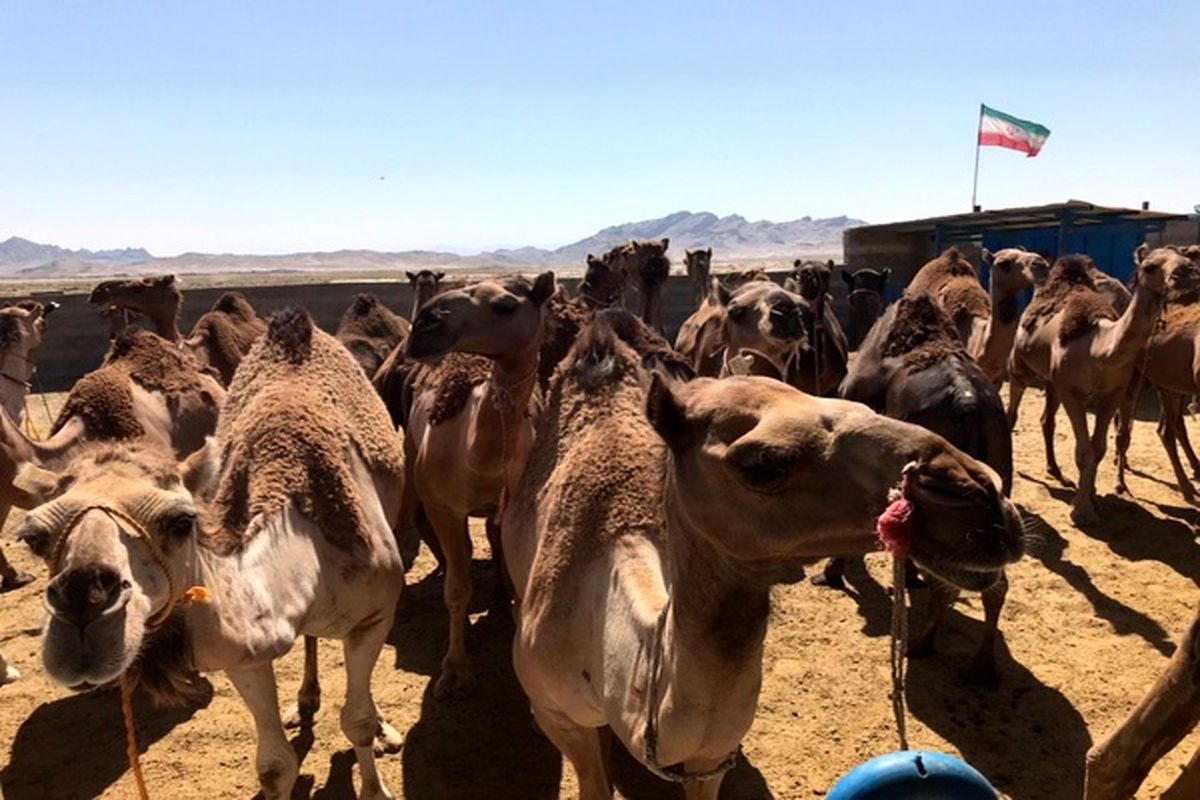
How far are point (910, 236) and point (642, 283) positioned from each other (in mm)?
12764

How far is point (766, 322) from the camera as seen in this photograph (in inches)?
236

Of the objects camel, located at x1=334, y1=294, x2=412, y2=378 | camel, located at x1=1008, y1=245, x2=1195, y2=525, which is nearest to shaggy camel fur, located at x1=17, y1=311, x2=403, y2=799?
camel, located at x1=334, y1=294, x2=412, y2=378

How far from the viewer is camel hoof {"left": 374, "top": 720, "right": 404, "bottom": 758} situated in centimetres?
435

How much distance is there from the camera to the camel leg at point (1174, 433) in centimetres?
784

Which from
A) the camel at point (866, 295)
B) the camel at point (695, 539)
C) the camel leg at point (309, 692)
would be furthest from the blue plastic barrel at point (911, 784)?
the camel at point (866, 295)

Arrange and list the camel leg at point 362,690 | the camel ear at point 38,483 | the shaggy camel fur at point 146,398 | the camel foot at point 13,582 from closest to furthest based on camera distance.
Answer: the camel ear at point 38,483 → the camel leg at point 362,690 → the shaggy camel fur at point 146,398 → the camel foot at point 13,582

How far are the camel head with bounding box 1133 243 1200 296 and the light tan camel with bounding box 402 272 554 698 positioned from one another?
19.1 ft

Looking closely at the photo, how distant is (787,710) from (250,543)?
10.2 ft

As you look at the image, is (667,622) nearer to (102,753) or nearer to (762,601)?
(762,601)

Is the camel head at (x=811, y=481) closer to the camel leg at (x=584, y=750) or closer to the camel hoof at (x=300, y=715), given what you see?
the camel leg at (x=584, y=750)

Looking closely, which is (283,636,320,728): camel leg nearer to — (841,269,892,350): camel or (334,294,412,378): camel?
(334,294,412,378): camel

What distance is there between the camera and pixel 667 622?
2.40m

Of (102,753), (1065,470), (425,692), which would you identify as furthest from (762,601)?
(1065,470)

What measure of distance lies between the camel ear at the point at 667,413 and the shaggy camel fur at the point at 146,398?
459cm
